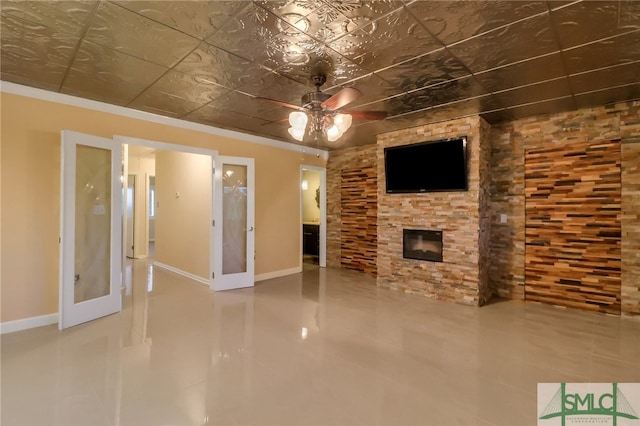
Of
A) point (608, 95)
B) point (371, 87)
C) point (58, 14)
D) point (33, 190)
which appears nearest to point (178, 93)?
point (58, 14)

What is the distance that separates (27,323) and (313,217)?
6320mm

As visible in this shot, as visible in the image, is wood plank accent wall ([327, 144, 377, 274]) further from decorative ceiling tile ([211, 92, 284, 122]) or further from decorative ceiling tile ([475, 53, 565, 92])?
decorative ceiling tile ([475, 53, 565, 92])

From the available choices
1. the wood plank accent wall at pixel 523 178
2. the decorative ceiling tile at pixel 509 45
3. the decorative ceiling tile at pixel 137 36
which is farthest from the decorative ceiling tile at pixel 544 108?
the decorative ceiling tile at pixel 137 36

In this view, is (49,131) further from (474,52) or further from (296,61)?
(474,52)

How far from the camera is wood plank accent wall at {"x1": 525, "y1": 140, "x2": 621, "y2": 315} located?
3835mm

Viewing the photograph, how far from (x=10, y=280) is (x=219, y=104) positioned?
9.78 ft

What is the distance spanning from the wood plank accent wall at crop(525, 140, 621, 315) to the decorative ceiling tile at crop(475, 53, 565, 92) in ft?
5.15

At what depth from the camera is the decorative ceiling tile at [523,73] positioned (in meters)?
2.72

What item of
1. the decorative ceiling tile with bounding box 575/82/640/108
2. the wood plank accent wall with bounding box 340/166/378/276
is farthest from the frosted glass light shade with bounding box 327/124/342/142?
the wood plank accent wall with bounding box 340/166/378/276

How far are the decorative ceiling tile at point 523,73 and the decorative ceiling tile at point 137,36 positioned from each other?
108 inches

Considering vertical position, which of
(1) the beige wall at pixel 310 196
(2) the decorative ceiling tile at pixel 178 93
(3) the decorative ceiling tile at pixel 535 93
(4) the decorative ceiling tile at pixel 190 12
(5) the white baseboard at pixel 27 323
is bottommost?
(5) the white baseboard at pixel 27 323

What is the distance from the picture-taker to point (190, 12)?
2061 mm

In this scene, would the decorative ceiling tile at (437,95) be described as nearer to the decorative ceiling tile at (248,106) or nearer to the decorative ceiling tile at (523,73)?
the decorative ceiling tile at (523,73)

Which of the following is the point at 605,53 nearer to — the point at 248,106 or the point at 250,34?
the point at 250,34
